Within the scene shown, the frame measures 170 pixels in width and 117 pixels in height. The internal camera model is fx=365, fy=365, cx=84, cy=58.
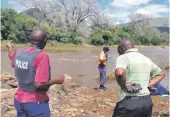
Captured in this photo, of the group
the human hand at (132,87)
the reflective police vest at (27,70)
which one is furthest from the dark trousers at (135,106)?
the reflective police vest at (27,70)

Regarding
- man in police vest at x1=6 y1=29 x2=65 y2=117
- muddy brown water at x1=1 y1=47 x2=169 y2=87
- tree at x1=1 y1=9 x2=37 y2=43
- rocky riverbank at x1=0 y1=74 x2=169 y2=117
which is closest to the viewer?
man in police vest at x1=6 y1=29 x2=65 y2=117

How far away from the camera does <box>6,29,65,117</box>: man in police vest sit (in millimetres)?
3771

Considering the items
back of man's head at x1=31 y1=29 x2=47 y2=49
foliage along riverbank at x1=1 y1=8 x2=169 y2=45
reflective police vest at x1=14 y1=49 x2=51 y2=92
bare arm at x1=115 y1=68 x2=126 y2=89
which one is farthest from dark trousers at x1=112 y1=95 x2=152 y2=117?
foliage along riverbank at x1=1 y1=8 x2=169 y2=45

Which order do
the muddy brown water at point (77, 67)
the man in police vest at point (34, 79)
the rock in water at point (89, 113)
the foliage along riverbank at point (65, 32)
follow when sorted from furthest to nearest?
the foliage along riverbank at point (65, 32), the muddy brown water at point (77, 67), the rock in water at point (89, 113), the man in police vest at point (34, 79)

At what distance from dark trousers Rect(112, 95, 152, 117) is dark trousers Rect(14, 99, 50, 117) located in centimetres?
84

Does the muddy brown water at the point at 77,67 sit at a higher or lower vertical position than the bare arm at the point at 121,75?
lower

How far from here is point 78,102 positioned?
29.7 ft

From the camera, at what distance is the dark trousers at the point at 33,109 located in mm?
3859

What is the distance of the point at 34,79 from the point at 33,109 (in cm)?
33

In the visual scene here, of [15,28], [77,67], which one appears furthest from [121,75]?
[15,28]

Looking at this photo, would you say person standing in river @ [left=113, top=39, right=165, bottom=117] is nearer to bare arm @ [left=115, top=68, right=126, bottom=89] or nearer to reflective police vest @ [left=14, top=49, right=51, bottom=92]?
bare arm @ [left=115, top=68, right=126, bottom=89]

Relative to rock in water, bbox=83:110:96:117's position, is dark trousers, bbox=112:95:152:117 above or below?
above

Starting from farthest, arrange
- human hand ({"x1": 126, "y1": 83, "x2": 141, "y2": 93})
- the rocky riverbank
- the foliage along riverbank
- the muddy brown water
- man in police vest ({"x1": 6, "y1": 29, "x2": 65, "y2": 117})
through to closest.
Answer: the foliage along riverbank → the muddy brown water → the rocky riverbank → human hand ({"x1": 126, "y1": 83, "x2": 141, "y2": 93}) → man in police vest ({"x1": 6, "y1": 29, "x2": 65, "y2": 117})

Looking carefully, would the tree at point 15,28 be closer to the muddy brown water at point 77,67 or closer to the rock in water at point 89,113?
the muddy brown water at point 77,67
